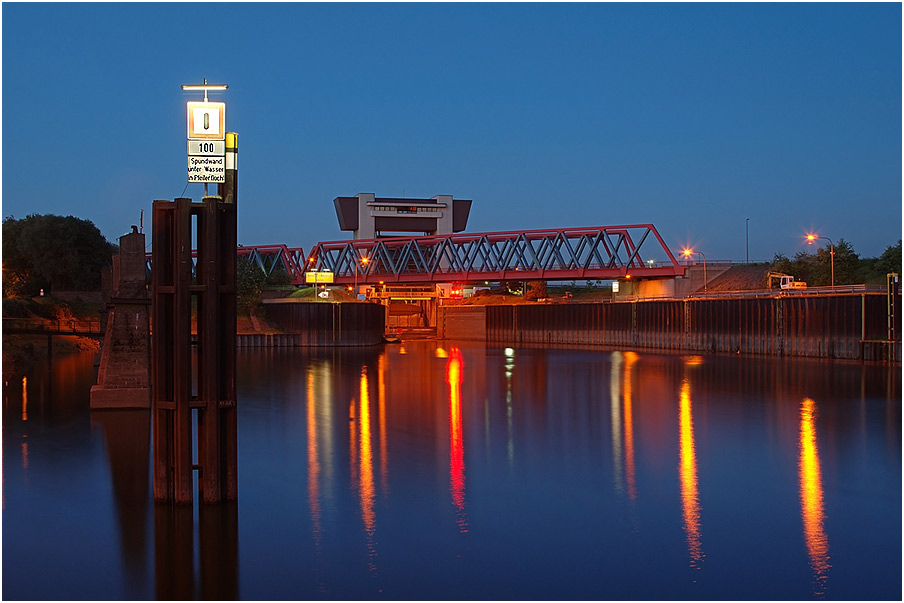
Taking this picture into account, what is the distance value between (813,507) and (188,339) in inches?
468

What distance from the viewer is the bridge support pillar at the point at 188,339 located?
13.5 meters

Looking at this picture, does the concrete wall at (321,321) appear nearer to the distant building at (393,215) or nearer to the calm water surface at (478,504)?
the calm water surface at (478,504)

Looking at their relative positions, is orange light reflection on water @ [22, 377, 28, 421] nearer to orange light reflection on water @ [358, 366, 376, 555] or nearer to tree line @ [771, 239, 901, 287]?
orange light reflection on water @ [358, 366, 376, 555]

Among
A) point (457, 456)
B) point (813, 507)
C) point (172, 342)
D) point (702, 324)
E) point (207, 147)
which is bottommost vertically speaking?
point (813, 507)

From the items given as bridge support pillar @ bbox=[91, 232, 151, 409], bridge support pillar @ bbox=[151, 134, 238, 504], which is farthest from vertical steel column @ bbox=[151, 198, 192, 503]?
bridge support pillar @ bbox=[91, 232, 151, 409]

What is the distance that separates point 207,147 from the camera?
14.2 meters

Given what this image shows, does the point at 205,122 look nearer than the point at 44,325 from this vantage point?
Yes

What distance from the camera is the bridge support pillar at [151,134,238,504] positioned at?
44.3 feet

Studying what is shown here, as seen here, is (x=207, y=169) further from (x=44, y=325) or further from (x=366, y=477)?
(x=44, y=325)

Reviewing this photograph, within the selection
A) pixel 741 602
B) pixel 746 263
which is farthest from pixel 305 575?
Result: pixel 746 263

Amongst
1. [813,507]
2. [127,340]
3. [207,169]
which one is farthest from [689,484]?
[127,340]

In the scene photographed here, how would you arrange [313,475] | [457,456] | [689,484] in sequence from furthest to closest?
[457,456] < [313,475] < [689,484]

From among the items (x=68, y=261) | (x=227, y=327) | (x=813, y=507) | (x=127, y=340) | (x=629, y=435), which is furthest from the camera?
(x=68, y=261)

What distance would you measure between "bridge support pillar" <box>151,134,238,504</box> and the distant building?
136 metres
